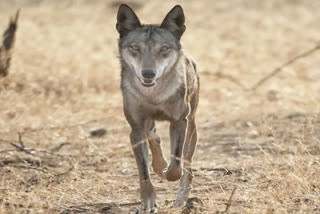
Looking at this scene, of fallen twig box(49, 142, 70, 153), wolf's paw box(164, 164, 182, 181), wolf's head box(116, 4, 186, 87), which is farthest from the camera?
fallen twig box(49, 142, 70, 153)

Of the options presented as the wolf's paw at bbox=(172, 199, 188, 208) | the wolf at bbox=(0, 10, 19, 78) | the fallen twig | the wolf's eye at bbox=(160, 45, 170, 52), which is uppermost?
the wolf's eye at bbox=(160, 45, 170, 52)

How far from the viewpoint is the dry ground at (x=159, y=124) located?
6469 mm

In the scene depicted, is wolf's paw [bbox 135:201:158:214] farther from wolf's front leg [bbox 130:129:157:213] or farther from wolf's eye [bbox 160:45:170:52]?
wolf's eye [bbox 160:45:170:52]

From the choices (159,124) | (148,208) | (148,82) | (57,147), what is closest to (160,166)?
(148,208)

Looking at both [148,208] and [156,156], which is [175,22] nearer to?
[156,156]

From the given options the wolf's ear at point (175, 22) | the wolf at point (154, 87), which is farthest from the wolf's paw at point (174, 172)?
the wolf's ear at point (175, 22)

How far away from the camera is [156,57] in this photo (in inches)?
250

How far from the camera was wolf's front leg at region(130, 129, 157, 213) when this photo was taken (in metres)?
6.20

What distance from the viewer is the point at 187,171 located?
22.1 feet

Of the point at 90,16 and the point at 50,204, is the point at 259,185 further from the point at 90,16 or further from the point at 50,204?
the point at 90,16

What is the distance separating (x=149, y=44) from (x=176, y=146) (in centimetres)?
92

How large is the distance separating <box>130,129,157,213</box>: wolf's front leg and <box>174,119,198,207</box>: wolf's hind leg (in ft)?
1.00

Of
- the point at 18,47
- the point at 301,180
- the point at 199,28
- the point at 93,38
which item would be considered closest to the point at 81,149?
the point at 301,180

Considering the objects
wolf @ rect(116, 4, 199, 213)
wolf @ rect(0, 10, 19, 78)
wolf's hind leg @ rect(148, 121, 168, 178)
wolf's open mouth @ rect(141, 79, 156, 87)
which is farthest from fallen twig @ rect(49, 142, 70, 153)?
wolf's open mouth @ rect(141, 79, 156, 87)
